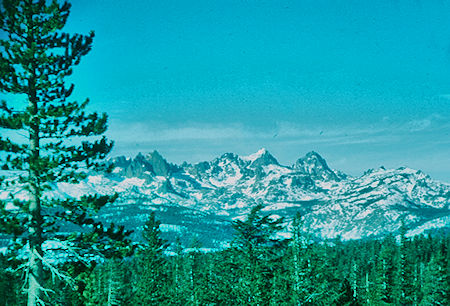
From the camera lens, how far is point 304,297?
2972cm

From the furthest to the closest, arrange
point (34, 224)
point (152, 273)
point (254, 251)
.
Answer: point (152, 273)
point (254, 251)
point (34, 224)

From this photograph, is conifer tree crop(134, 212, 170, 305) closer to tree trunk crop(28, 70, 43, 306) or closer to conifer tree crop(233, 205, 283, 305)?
conifer tree crop(233, 205, 283, 305)

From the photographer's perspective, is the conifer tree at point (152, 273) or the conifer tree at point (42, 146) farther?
the conifer tree at point (152, 273)

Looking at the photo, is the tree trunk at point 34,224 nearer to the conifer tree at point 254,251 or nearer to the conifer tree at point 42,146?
the conifer tree at point 42,146

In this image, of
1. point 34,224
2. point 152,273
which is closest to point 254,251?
point 34,224

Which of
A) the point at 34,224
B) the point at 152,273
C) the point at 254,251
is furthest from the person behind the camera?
the point at 152,273

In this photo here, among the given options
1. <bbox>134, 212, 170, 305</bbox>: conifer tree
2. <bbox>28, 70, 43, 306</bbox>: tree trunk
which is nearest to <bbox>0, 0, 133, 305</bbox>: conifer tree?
<bbox>28, 70, 43, 306</bbox>: tree trunk

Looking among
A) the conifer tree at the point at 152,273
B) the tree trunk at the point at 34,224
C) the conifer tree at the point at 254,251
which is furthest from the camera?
the conifer tree at the point at 152,273

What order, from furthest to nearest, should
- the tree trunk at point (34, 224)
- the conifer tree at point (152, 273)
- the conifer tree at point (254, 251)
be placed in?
the conifer tree at point (152, 273)
the conifer tree at point (254, 251)
the tree trunk at point (34, 224)

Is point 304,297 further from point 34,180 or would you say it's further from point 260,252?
point 34,180

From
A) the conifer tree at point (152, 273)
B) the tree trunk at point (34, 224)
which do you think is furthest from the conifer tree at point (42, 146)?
the conifer tree at point (152, 273)

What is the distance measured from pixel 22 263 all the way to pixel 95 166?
4.97 meters

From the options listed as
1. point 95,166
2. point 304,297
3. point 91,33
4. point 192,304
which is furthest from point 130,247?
point 192,304

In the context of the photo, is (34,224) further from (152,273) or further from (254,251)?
(152,273)
